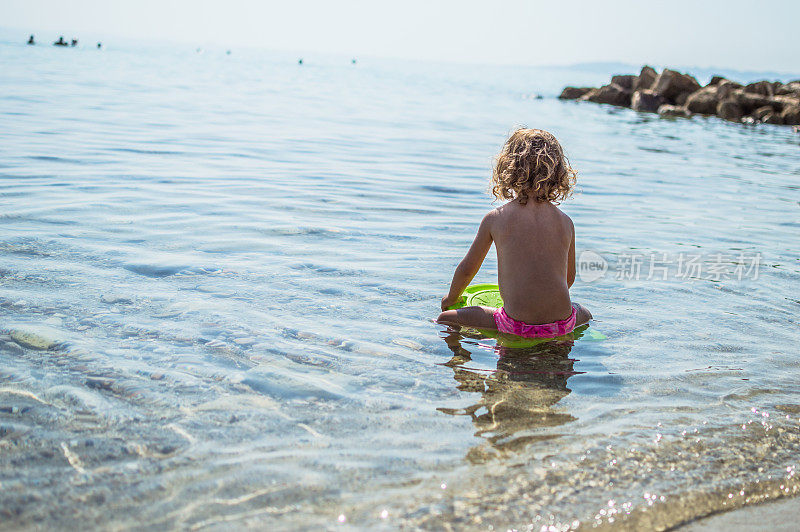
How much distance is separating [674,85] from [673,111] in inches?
147

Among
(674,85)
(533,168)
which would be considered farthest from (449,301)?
(674,85)

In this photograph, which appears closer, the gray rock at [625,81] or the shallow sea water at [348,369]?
the shallow sea water at [348,369]

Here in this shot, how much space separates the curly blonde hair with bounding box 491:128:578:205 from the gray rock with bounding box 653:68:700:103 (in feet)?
133

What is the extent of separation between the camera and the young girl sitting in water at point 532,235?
440cm

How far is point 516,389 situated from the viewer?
378 cm

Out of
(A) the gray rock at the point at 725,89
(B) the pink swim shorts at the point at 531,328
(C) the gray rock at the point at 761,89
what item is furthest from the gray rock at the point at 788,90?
(B) the pink swim shorts at the point at 531,328

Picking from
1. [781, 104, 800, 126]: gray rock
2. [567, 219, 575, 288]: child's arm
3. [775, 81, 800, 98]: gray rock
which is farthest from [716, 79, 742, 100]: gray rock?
[567, 219, 575, 288]: child's arm

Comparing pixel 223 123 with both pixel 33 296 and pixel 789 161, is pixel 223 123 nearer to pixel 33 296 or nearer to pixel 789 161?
pixel 33 296

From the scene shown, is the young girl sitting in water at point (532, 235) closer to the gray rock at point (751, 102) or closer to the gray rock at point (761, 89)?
the gray rock at point (751, 102)

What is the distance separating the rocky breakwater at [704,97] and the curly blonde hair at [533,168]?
107ft

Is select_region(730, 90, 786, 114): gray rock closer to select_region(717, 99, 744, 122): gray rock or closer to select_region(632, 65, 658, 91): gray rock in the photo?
select_region(717, 99, 744, 122): gray rock

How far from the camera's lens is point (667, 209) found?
998 centimetres

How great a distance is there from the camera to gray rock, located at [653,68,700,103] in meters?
40.8

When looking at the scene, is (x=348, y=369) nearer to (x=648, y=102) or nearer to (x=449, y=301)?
(x=449, y=301)
